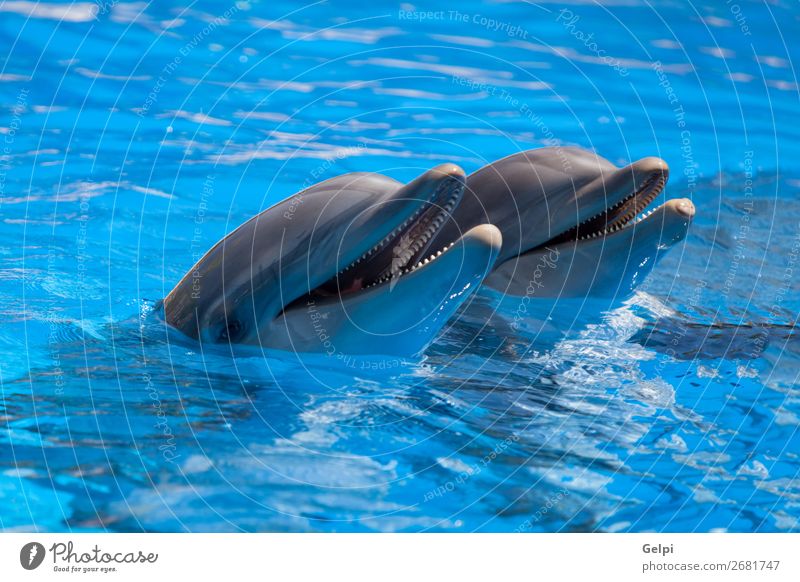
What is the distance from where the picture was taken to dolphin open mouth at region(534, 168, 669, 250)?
20.1ft

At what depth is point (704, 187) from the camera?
42.4ft

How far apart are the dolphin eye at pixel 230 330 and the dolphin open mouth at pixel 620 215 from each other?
2.42 metres

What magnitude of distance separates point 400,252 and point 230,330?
1.12 metres

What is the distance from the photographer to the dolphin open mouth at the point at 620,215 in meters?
6.13
